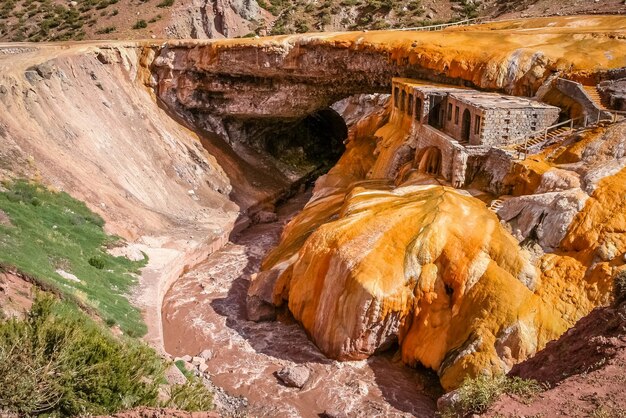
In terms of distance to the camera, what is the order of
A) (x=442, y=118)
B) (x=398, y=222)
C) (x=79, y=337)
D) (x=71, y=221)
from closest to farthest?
(x=79, y=337) < (x=398, y=222) < (x=71, y=221) < (x=442, y=118)

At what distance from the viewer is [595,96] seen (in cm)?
3019

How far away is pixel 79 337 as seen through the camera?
13.5 metres

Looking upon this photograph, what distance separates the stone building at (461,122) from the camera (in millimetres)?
29094

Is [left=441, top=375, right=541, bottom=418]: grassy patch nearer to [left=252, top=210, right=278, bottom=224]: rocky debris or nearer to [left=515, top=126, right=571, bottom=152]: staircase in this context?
[left=515, top=126, right=571, bottom=152]: staircase

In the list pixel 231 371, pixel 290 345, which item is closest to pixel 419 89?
pixel 290 345

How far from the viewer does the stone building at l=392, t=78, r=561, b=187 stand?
29.1m

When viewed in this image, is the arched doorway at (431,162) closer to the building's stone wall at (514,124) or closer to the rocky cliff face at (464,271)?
the building's stone wall at (514,124)

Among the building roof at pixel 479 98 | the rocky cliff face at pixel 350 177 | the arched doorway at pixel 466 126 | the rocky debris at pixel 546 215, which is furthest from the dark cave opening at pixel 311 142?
the rocky debris at pixel 546 215

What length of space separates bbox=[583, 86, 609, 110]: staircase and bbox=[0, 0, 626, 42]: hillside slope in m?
33.9

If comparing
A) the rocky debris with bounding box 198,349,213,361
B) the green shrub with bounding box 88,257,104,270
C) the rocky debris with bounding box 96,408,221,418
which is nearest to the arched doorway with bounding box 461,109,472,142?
the rocky debris with bounding box 198,349,213,361

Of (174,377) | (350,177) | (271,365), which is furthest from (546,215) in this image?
(350,177)

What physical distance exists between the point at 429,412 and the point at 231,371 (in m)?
7.58

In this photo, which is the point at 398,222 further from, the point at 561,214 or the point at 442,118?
the point at 442,118

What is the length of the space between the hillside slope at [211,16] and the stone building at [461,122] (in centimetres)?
3328
